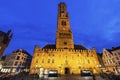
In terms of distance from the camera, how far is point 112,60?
47.1 m

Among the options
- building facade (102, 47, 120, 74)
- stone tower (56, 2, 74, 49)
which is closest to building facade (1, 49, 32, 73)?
Result: stone tower (56, 2, 74, 49)

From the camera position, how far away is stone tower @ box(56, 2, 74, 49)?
4628 cm

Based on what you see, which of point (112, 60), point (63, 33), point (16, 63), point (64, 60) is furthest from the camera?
point (16, 63)

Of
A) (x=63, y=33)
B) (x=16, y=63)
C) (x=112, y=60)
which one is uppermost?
(x=63, y=33)

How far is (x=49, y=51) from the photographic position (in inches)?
1640

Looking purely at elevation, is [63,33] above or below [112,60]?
above

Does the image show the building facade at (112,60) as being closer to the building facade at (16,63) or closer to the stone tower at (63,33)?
the stone tower at (63,33)

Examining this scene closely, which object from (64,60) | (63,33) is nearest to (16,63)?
(64,60)

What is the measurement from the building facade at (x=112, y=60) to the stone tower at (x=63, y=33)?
20.0 m

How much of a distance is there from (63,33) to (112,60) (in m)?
27.9

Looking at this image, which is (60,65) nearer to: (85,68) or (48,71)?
(48,71)

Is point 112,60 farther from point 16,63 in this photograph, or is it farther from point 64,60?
point 16,63

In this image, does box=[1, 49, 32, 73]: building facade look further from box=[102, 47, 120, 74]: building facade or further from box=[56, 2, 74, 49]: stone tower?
box=[102, 47, 120, 74]: building facade

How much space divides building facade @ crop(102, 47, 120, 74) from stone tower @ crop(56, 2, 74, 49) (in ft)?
65.6
